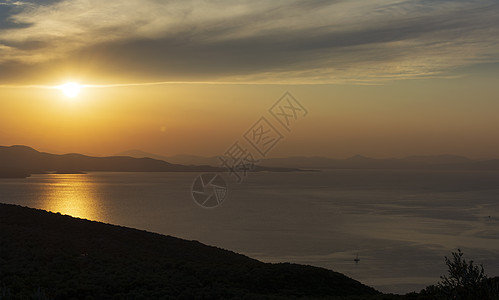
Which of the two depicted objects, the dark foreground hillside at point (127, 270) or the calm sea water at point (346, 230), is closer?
the dark foreground hillside at point (127, 270)

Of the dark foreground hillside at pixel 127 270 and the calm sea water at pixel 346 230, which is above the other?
the calm sea water at pixel 346 230

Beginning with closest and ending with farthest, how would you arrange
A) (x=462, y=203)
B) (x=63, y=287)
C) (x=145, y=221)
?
(x=63, y=287)
(x=145, y=221)
(x=462, y=203)

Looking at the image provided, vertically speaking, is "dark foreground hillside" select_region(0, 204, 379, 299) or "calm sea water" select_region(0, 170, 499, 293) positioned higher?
"calm sea water" select_region(0, 170, 499, 293)

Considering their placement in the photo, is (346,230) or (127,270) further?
(346,230)

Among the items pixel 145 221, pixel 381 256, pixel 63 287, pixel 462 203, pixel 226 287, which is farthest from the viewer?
pixel 462 203

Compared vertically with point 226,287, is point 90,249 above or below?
above

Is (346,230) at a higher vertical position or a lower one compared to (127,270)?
higher

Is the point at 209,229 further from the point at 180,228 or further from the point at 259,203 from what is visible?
the point at 259,203

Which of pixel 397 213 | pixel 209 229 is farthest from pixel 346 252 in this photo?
pixel 397 213
